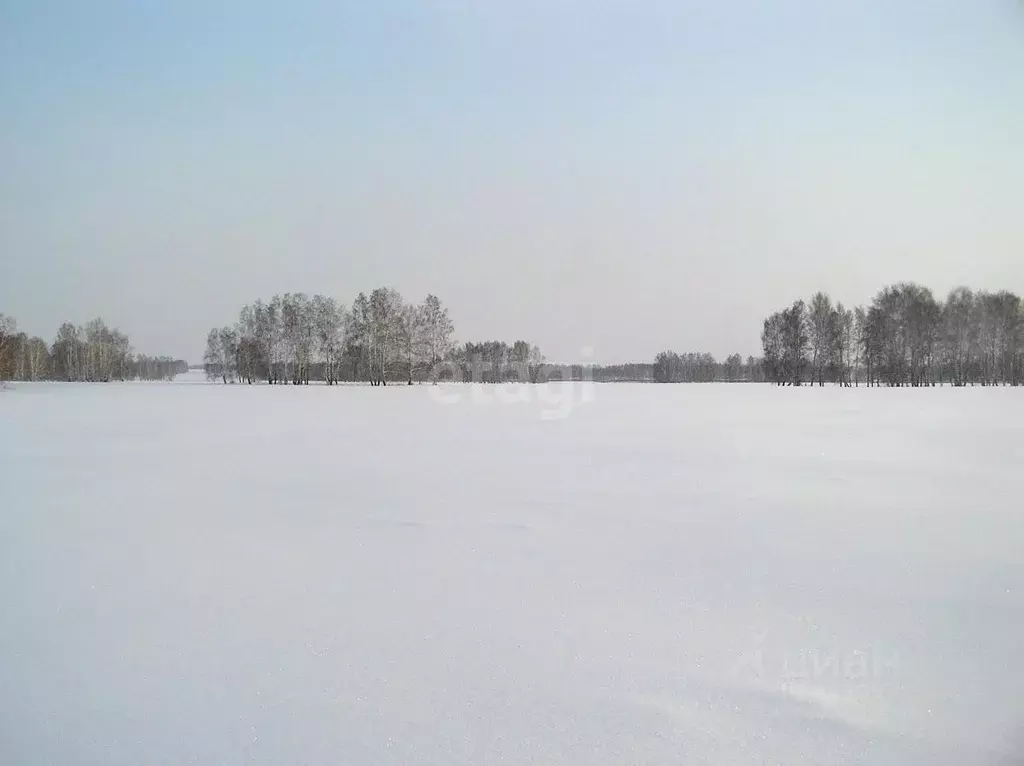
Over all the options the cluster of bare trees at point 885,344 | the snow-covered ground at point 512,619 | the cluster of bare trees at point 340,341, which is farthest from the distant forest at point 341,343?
the snow-covered ground at point 512,619

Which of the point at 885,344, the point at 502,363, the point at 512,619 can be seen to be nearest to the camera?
the point at 512,619

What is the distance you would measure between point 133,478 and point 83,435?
16.9 ft

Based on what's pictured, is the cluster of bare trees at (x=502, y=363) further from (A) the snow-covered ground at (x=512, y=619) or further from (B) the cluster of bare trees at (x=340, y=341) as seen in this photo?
(A) the snow-covered ground at (x=512, y=619)

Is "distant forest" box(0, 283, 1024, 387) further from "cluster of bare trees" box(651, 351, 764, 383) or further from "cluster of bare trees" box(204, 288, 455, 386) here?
"cluster of bare trees" box(651, 351, 764, 383)

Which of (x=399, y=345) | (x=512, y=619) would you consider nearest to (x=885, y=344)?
(x=399, y=345)

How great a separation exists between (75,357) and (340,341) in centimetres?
1827

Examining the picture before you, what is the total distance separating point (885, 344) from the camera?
4459 centimetres

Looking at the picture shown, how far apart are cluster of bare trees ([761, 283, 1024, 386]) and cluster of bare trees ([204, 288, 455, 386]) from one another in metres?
26.7

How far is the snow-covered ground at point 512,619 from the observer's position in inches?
73.1

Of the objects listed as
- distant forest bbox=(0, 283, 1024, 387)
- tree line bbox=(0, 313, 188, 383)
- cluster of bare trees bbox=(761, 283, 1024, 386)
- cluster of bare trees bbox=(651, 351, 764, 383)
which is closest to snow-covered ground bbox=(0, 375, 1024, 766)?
cluster of bare trees bbox=(761, 283, 1024, 386)

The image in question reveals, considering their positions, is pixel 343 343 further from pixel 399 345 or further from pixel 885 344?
pixel 885 344

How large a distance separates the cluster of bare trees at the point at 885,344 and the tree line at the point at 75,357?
116 ft

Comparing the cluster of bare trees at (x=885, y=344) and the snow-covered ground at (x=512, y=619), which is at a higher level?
the cluster of bare trees at (x=885, y=344)

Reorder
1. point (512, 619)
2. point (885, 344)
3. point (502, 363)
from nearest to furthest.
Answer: point (512, 619)
point (885, 344)
point (502, 363)
